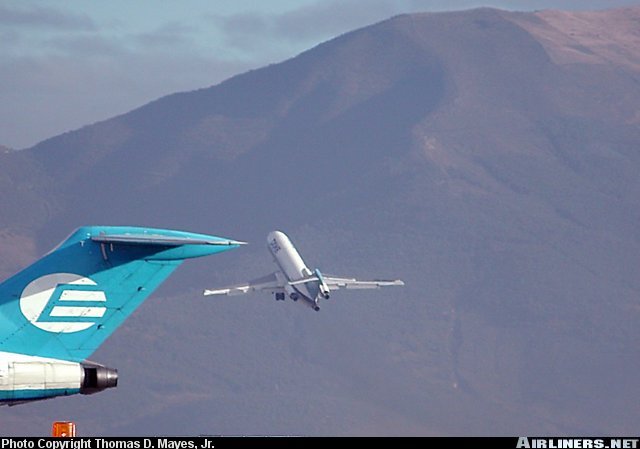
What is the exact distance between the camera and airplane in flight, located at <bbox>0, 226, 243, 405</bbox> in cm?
4353

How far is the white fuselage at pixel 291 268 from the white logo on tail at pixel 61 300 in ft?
357

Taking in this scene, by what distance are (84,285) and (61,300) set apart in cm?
72

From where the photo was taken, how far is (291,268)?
15675 cm

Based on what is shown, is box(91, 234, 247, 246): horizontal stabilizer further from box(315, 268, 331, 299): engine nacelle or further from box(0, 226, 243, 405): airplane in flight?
box(315, 268, 331, 299): engine nacelle

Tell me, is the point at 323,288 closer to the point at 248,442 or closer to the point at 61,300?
the point at 61,300

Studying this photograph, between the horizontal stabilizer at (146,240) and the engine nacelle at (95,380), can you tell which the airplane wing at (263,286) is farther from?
the engine nacelle at (95,380)

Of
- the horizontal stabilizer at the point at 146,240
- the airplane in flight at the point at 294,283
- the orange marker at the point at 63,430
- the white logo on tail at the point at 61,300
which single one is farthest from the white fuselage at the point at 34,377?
the airplane in flight at the point at 294,283

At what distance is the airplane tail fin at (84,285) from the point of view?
4388 centimetres

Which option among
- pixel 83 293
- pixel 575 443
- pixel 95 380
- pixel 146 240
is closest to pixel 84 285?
pixel 83 293

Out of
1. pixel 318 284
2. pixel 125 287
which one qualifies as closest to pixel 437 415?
pixel 318 284

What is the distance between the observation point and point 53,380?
43188 mm

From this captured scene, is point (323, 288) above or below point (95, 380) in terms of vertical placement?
above

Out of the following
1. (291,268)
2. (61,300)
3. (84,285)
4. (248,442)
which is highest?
(291,268)

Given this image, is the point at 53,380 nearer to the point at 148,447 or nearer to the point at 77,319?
the point at 77,319
